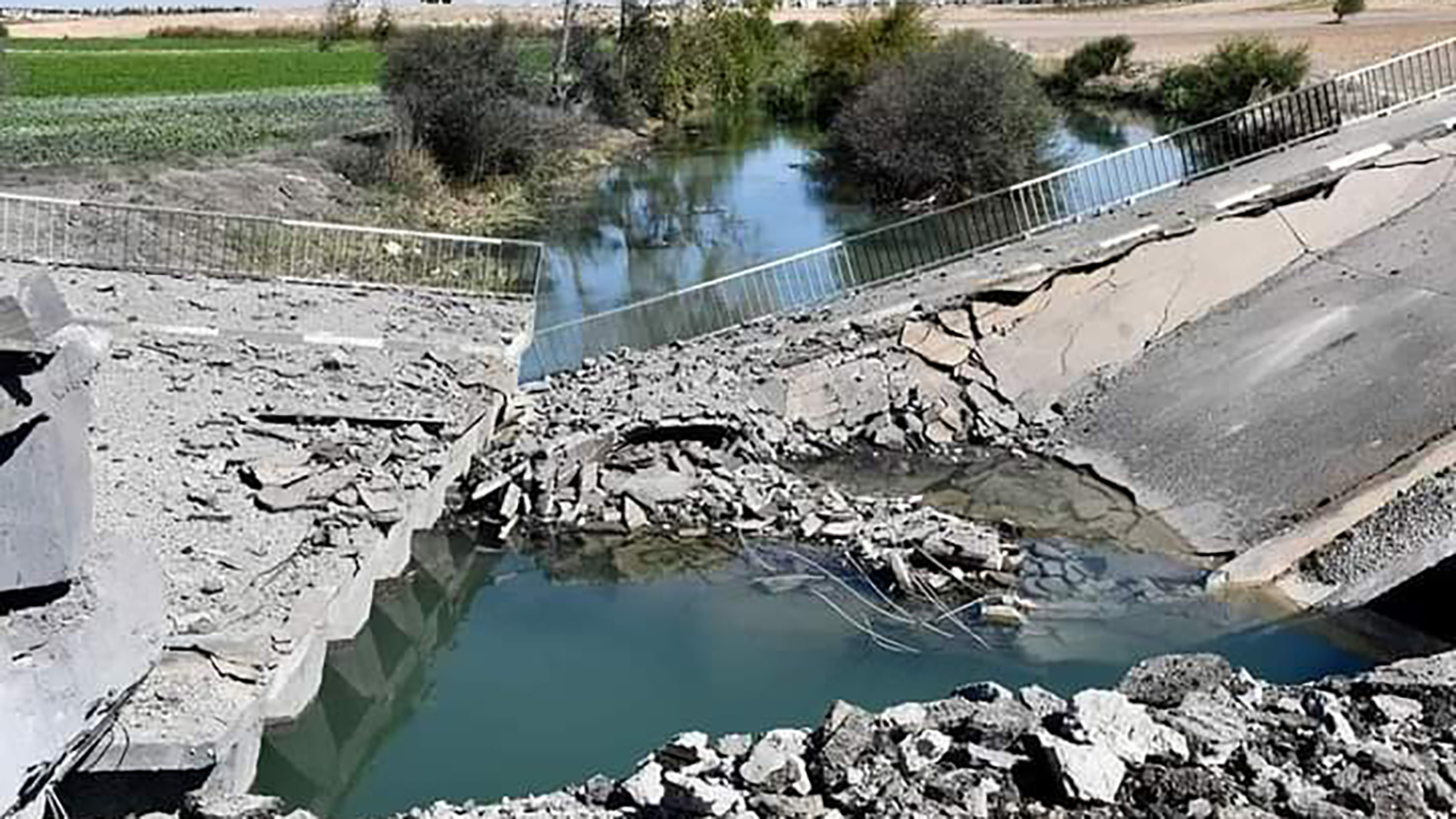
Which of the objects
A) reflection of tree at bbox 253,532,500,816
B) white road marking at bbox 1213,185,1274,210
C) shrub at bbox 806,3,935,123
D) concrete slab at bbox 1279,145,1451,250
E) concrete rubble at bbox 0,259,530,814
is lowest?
reflection of tree at bbox 253,532,500,816

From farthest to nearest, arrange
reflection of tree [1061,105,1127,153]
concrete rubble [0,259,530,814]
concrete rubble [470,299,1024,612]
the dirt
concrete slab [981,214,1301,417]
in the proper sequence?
reflection of tree [1061,105,1127,153] < the dirt < concrete slab [981,214,1301,417] < concrete rubble [470,299,1024,612] < concrete rubble [0,259,530,814]

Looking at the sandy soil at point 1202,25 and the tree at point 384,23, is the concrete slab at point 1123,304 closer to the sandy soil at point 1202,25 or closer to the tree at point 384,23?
the sandy soil at point 1202,25

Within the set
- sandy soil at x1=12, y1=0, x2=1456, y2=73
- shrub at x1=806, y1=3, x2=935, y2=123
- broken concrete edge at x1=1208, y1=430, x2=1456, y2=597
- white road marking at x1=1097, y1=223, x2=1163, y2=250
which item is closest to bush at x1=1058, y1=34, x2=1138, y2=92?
sandy soil at x1=12, y1=0, x2=1456, y2=73

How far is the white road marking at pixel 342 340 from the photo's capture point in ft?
54.7

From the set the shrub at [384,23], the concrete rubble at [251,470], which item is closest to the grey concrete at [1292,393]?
the concrete rubble at [251,470]

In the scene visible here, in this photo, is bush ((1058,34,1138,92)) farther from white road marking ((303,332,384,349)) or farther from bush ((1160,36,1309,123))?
white road marking ((303,332,384,349))

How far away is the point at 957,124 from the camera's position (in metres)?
28.2

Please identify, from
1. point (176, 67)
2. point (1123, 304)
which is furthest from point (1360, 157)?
point (176, 67)

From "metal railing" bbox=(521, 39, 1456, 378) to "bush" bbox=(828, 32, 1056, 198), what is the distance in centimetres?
468

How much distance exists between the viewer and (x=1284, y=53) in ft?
114

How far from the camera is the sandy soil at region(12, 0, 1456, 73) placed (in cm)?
4491

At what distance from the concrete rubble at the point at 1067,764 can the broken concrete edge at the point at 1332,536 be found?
493cm

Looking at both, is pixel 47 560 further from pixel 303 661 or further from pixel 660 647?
pixel 660 647

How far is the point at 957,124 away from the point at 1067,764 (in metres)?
23.2
